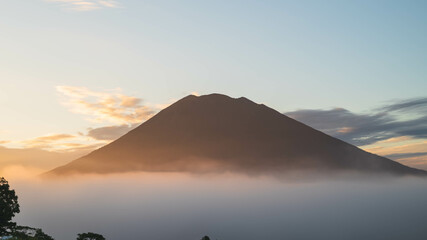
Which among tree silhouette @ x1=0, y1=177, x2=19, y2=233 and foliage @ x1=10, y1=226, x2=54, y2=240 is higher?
tree silhouette @ x1=0, y1=177, x2=19, y2=233

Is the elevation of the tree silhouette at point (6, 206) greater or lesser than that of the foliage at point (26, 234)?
greater

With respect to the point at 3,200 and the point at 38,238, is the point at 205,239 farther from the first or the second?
the point at 3,200

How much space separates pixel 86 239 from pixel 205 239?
15.3m

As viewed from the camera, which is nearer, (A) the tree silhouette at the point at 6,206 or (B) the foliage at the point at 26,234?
(B) the foliage at the point at 26,234

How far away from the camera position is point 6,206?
59.7m

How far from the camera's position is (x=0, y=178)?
200 feet

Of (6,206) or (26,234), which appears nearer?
(26,234)

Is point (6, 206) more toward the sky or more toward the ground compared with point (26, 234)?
more toward the sky

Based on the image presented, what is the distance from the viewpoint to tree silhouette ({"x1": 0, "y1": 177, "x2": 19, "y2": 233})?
5903cm

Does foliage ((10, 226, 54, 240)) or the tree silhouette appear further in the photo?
the tree silhouette

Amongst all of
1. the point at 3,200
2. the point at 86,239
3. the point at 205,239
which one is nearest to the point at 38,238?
the point at 86,239

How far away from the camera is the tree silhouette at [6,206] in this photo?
194ft

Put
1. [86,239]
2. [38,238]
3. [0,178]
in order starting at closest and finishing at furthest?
[38,238]
[86,239]
[0,178]

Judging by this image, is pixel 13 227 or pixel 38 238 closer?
pixel 38 238
